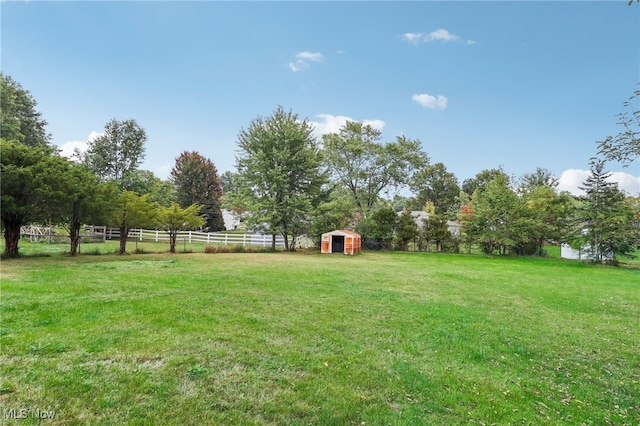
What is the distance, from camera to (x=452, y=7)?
436 inches

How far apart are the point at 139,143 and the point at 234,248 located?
21.4m

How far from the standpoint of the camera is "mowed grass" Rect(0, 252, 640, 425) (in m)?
2.53

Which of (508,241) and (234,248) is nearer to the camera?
(234,248)

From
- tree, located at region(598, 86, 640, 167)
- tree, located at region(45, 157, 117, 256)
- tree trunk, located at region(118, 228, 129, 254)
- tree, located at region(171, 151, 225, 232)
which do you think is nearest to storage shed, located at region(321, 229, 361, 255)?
tree trunk, located at region(118, 228, 129, 254)

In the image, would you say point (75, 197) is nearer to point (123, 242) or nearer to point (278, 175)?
point (123, 242)

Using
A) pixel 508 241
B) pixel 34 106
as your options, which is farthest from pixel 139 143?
pixel 508 241

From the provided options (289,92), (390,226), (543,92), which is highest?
(289,92)

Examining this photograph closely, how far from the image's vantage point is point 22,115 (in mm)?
24266

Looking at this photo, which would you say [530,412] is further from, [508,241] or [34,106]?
[34,106]

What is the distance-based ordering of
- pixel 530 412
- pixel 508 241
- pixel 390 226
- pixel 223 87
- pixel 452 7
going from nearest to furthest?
pixel 530 412 < pixel 452 7 < pixel 223 87 < pixel 508 241 < pixel 390 226

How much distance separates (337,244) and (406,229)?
645cm

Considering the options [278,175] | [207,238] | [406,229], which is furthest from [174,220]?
[406,229]

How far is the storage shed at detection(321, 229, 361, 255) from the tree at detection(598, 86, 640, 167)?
17.7m

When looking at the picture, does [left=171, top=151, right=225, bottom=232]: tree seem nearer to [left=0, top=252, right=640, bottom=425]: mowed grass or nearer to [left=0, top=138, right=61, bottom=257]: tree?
[left=0, top=138, right=61, bottom=257]: tree
